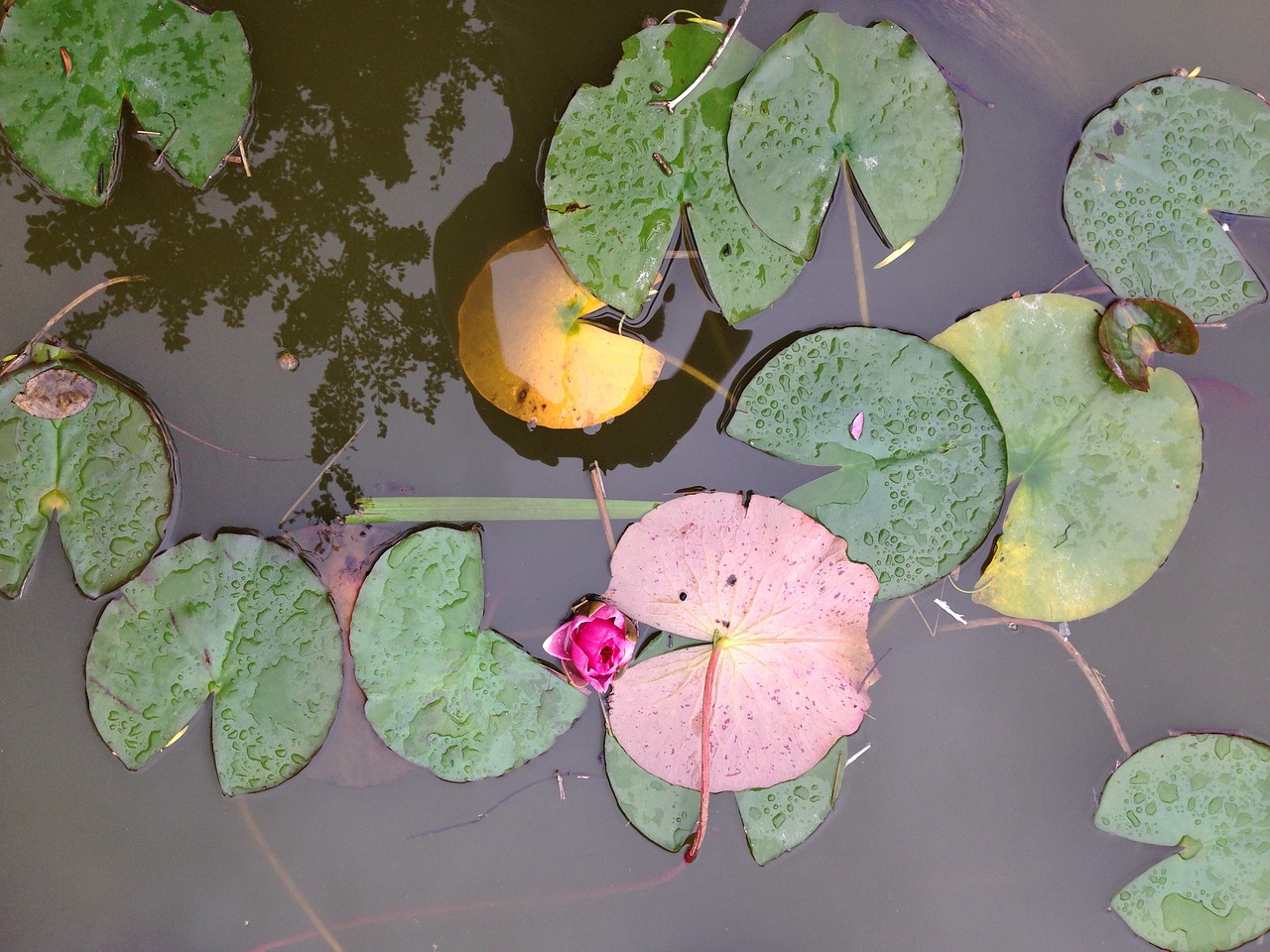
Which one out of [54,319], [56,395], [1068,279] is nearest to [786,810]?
[1068,279]

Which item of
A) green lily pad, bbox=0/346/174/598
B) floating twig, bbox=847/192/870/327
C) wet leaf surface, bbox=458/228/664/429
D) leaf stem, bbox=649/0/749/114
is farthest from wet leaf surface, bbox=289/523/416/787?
floating twig, bbox=847/192/870/327

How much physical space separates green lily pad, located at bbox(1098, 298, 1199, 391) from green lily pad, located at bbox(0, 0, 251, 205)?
2255mm

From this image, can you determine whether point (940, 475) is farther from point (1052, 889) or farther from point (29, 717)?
point (29, 717)

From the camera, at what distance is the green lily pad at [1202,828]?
1896mm

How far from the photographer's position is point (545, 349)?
183cm

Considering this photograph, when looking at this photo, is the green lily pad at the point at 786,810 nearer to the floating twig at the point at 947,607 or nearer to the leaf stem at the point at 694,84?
the floating twig at the point at 947,607

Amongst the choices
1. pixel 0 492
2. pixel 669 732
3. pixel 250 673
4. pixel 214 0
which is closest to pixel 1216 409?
pixel 669 732

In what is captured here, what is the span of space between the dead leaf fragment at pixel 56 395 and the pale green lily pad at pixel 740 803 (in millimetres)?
1558

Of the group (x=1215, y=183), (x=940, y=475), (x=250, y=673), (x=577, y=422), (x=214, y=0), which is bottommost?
(x=250, y=673)

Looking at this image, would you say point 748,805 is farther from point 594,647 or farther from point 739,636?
point 594,647

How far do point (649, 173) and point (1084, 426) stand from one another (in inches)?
50.0

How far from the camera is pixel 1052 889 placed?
2.02 meters

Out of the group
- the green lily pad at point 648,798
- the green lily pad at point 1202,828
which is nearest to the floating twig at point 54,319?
the green lily pad at point 648,798

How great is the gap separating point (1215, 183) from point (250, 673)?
2746mm
